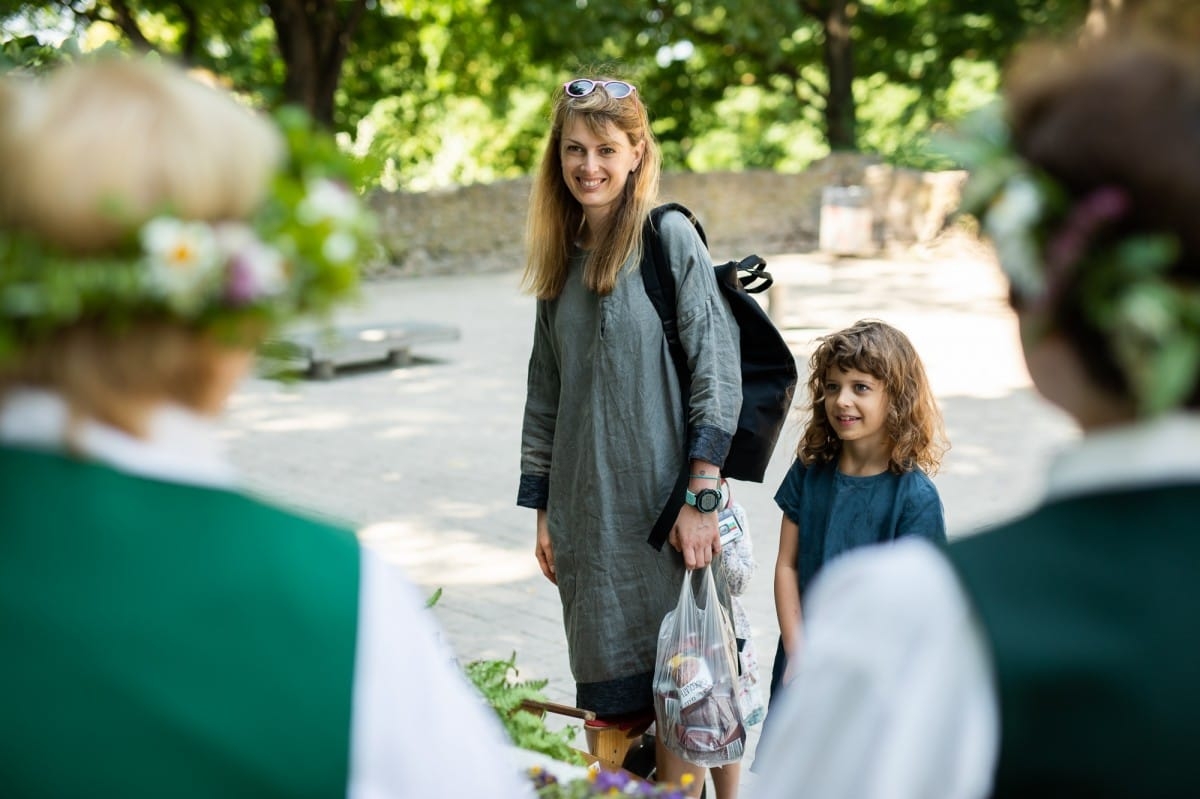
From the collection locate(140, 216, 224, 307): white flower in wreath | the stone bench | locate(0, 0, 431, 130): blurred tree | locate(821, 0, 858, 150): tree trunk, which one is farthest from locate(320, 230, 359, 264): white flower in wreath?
locate(821, 0, 858, 150): tree trunk

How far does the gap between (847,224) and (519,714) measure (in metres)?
18.0

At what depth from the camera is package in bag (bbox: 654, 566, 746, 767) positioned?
314 centimetres

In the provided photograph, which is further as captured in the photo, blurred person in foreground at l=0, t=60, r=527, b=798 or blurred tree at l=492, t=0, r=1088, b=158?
blurred tree at l=492, t=0, r=1088, b=158

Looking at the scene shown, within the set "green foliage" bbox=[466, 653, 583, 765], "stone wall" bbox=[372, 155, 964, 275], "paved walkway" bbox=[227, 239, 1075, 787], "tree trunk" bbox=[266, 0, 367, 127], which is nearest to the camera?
"green foliage" bbox=[466, 653, 583, 765]

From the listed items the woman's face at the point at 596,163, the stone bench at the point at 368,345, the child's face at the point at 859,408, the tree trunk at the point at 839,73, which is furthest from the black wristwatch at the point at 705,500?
the tree trunk at the point at 839,73

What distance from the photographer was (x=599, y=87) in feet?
10.9

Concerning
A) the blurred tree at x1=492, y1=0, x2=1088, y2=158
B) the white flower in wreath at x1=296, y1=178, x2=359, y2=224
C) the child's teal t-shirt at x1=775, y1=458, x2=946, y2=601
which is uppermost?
the blurred tree at x1=492, y1=0, x2=1088, y2=158

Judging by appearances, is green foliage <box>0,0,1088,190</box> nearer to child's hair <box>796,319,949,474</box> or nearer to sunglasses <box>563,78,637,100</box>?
sunglasses <box>563,78,637,100</box>

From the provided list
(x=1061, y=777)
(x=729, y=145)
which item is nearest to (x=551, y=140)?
(x=1061, y=777)

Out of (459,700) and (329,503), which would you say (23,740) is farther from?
(329,503)

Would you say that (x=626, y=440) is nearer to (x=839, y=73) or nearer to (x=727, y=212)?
(x=727, y=212)

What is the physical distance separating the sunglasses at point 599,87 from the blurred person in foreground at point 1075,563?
6.98 ft

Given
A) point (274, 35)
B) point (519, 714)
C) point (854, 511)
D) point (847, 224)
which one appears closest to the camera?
point (519, 714)

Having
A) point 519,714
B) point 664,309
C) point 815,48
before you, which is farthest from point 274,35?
point 519,714
